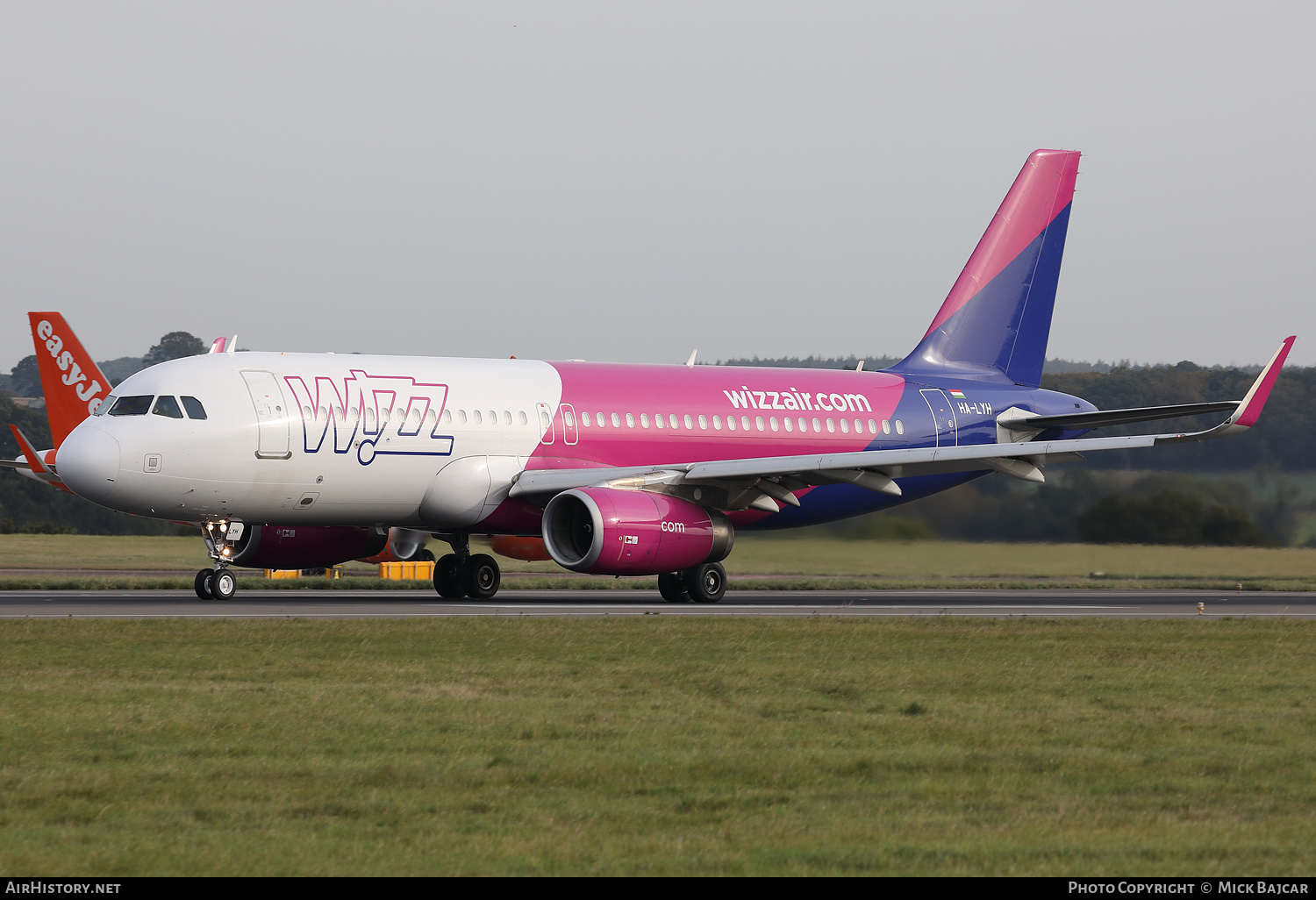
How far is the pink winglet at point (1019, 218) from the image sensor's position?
113 ft

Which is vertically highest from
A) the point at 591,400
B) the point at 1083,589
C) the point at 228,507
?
the point at 591,400

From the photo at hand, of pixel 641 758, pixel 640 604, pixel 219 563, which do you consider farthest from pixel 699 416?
pixel 641 758

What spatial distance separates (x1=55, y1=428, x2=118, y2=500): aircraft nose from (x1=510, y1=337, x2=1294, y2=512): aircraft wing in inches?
257

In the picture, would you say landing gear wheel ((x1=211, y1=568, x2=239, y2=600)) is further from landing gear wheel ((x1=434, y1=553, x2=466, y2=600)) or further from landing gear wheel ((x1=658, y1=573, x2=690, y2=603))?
landing gear wheel ((x1=658, y1=573, x2=690, y2=603))

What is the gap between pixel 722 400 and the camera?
29656 millimetres

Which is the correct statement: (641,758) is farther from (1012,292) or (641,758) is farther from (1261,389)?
(1012,292)

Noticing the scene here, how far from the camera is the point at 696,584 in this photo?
27141 mm

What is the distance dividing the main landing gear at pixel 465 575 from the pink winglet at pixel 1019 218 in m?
12.0

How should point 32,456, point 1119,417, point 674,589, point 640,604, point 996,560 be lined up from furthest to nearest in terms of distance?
point 32,456, point 996,560, point 1119,417, point 674,589, point 640,604

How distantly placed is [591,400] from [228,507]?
22.8 ft

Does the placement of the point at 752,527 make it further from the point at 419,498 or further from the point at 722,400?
the point at 419,498

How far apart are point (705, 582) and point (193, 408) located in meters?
9.29

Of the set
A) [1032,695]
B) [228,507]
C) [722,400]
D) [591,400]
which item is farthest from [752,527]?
[1032,695]

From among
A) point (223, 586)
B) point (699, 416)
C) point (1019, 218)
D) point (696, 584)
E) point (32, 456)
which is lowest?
point (696, 584)
